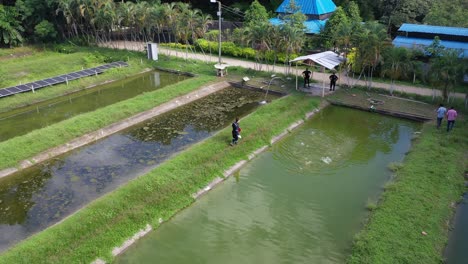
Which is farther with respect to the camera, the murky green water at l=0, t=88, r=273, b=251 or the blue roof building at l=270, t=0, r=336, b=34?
the blue roof building at l=270, t=0, r=336, b=34

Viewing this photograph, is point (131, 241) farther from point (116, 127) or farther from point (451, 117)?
point (451, 117)

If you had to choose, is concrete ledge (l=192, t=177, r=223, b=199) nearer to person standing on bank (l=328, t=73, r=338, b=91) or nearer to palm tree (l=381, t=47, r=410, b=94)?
person standing on bank (l=328, t=73, r=338, b=91)

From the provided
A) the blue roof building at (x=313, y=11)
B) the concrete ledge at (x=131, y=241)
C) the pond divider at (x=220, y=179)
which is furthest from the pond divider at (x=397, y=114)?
the concrete ledge at (x=131, y=241)

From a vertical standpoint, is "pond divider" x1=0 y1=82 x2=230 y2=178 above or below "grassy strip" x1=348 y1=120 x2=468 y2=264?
above

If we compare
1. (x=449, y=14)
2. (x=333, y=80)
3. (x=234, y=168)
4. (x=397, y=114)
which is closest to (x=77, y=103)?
(x=234, y=168)

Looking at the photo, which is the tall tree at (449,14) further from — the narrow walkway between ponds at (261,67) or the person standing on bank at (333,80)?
the person standing on bank at (333,80)

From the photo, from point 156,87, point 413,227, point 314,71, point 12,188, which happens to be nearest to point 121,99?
point 156,87

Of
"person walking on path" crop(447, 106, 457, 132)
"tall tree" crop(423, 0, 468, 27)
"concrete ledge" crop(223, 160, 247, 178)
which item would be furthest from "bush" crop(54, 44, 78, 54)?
"tall tree" crop(423, 0, 468, 27)
